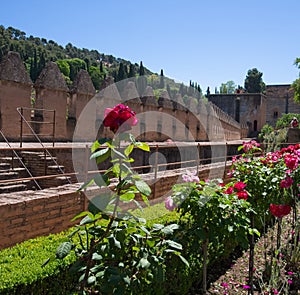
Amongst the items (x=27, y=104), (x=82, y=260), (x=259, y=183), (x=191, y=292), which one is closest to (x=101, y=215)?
(x=82, y=260)

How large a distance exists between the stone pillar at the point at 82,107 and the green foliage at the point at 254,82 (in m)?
73.4

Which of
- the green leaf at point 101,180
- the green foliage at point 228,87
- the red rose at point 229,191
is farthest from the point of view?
the green foliage at point 228,87

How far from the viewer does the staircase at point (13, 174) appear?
6.67m

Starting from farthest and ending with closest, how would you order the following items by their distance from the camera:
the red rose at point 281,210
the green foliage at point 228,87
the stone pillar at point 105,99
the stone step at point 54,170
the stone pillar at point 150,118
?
the green foliage at point 228,87, the stone pillar at point 150,118, the stone pillar at point 105,99, the stone step at point 54,170, the red rose at point 281,210

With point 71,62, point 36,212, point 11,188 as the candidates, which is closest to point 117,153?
point 36,212

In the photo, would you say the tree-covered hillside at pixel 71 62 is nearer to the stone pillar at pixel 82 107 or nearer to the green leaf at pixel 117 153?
the stone pillar at pixel 82 107

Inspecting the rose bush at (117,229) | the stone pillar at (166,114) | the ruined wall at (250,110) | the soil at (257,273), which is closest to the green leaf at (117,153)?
the rose bush at (117,229)

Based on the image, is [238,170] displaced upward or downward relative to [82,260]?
upward

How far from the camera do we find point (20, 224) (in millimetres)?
4961

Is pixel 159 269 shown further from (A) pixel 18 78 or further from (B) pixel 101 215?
(A) pixel 18 78

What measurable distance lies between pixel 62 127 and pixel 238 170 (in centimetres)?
746

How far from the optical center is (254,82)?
81688 mm

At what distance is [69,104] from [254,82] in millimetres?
74835

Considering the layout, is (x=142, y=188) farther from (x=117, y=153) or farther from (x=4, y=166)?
(x=4, y=166)
